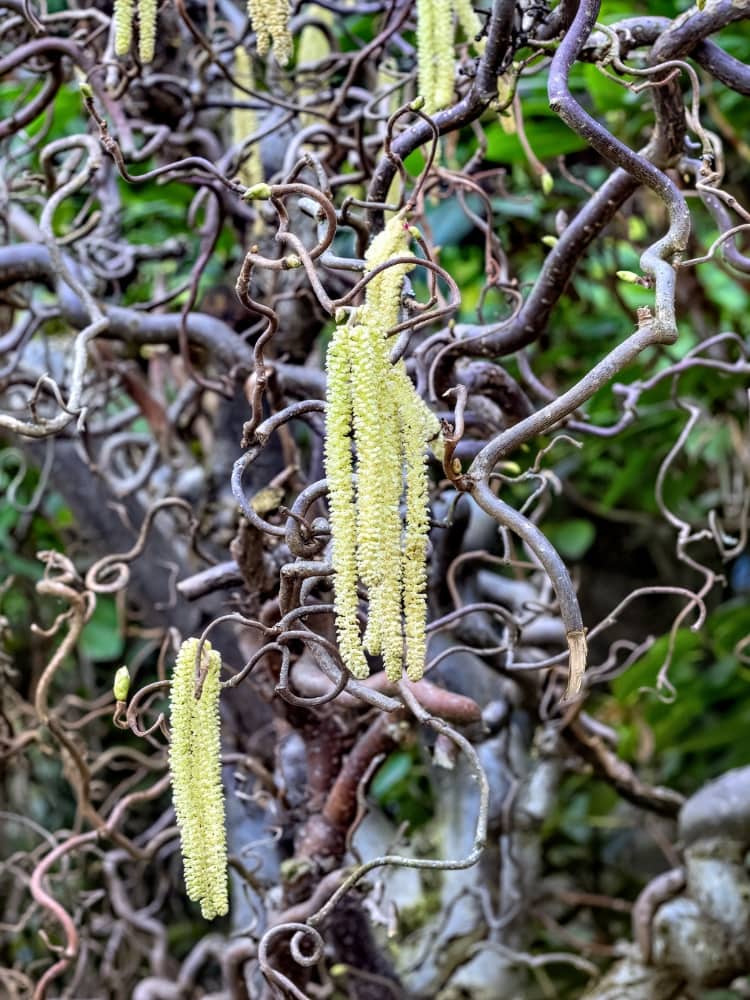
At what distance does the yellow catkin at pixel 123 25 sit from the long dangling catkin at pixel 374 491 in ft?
1.04

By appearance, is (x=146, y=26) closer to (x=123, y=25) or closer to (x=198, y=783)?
(x=123, y=25)

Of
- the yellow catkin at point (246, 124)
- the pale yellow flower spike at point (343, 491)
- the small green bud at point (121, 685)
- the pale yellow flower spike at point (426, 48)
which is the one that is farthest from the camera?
the yellow catkin at point (246, 124)

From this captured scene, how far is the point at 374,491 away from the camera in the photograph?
0.45 m

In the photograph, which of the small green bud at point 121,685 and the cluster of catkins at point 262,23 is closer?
the small green bud at point 121,685

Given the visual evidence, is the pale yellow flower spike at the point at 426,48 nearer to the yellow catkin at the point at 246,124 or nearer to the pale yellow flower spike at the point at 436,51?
the pale yellow flower spike at the point at 436,51

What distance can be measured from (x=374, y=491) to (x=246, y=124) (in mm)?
704

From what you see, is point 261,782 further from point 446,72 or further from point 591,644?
point 591,644

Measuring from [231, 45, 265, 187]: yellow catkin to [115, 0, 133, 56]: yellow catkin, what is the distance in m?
0.24

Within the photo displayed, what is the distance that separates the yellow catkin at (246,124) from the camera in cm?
101

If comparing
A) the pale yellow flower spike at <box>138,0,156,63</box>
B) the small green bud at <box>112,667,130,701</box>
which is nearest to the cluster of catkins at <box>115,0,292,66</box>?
the pale yellow flower spike at <box>138,0,156,63</box>

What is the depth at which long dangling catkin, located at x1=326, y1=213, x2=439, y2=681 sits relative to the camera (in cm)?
45

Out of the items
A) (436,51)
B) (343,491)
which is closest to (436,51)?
(436,51)

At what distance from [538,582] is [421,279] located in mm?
417

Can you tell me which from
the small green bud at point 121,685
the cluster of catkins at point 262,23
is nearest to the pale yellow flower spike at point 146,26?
the cluster of catkins at point 262,23
